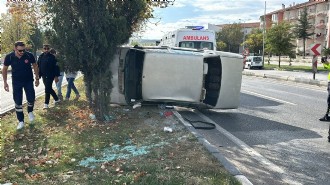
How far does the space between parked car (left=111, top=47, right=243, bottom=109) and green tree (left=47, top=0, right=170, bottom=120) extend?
1399 millimetres

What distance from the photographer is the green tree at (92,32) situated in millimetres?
7324

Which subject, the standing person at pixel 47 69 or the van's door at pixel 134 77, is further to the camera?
the standing person at pixel 47 69

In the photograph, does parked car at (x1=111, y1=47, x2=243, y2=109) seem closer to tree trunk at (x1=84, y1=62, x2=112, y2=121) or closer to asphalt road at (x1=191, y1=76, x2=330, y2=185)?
asphalt road at (x1=191, y1=76, x2=330, y2=185)

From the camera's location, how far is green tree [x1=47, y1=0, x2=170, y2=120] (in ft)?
24.0

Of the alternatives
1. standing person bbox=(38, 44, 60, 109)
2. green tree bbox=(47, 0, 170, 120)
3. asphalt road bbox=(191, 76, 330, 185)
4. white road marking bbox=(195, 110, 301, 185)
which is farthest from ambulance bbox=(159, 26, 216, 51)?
white road marking bbox=(195, 110, 301, 185)

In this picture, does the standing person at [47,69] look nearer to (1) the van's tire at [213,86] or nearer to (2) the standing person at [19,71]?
(2) the standing person at [19,71]

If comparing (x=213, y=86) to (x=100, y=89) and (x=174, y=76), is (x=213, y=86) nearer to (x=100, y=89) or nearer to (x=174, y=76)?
(x=174, y=76)

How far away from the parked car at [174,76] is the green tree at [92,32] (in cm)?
140

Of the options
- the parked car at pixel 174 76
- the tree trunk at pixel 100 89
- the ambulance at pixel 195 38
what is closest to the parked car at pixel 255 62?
the ambulance at pixel 195 38

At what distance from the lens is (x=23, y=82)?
24.8ft

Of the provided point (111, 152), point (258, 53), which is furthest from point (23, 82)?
point (258, 53)

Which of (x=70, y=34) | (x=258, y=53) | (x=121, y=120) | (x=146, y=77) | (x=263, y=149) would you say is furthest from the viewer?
(x=258, y=53)

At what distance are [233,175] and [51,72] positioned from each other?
7.25 m

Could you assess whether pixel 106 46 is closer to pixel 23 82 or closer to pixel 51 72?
pixel 23 82
